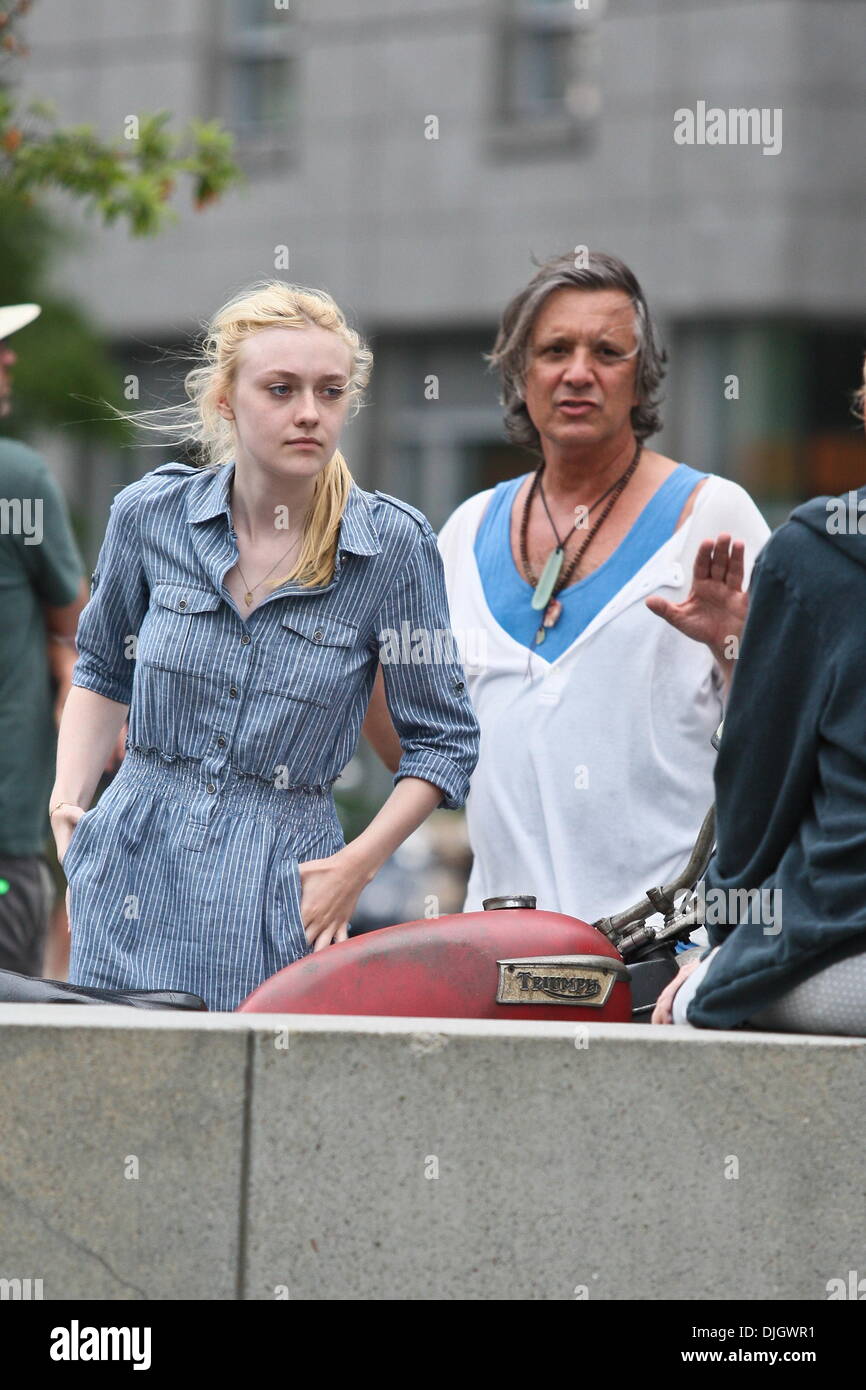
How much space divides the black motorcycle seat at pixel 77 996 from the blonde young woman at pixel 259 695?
0.51ft

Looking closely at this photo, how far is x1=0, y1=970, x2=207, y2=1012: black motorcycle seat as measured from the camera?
11.6 feet

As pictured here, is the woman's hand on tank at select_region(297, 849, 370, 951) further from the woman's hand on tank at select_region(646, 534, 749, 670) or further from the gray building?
the gray building

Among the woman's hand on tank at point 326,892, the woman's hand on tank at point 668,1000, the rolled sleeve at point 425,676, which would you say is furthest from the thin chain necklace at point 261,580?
the woman's hand on tank at point 668,1000

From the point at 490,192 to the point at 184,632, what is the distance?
14484mm

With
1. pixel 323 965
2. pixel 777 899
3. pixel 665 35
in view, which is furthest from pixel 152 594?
pixel 665 35

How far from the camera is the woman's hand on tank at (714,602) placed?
390cm

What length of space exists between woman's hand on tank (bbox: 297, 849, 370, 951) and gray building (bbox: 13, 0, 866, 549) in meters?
13.2

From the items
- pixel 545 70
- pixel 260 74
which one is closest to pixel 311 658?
pixel 545 70

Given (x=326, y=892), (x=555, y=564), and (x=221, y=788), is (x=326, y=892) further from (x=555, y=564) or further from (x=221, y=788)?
(x=555, y=564)

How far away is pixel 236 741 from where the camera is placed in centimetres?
374

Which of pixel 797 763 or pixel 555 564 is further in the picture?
pixel 555 564

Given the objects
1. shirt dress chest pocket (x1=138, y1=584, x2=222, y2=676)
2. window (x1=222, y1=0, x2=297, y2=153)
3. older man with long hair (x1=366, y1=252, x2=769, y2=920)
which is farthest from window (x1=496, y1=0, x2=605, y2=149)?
shirt dress chest pocket (x1=138, y1=584, x2=222, y2=676)

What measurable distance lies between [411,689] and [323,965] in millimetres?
593

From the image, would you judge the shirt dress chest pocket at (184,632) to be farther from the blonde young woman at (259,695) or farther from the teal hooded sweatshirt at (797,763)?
the teal hooded sweatshirt at (797,763)
